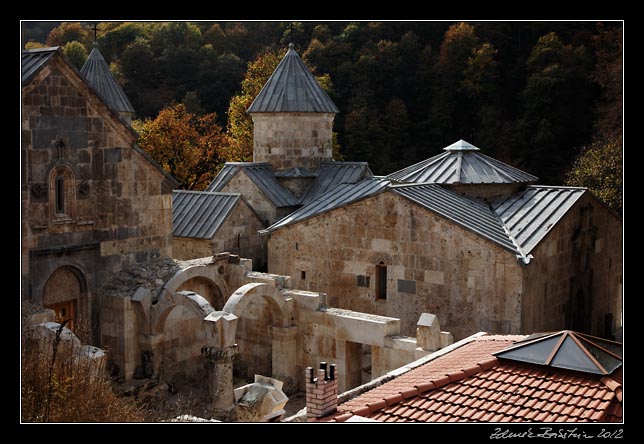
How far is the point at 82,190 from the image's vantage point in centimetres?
1498

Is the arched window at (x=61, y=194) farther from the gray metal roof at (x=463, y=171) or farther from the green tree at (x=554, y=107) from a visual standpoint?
the green tree at (x=554, y=107)

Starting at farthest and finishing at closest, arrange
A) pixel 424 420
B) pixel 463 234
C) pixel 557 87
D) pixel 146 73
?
1. pixel 146 73
2. pixel 557 87
3. pixel 463 234
4. pixel 424 420

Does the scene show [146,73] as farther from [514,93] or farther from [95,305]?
[95,305]

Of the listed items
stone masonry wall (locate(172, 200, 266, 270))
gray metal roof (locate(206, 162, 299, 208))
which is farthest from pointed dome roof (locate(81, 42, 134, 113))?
stone masonry wall (locate(172, 200, 266, 270))

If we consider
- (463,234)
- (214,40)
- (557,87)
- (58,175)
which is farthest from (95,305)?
(214,40)

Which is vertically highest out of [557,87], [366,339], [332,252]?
[557,87]

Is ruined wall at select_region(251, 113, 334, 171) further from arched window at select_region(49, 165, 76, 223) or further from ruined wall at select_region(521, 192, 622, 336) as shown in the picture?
arched window at select_region(49, 165, 76, 223)

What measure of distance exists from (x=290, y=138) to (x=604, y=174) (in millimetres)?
12361

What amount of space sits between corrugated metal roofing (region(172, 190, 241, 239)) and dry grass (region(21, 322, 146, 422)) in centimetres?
1068

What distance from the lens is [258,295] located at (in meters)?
15.9

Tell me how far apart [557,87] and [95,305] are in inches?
1301

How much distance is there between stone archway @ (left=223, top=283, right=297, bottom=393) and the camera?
15.7 m

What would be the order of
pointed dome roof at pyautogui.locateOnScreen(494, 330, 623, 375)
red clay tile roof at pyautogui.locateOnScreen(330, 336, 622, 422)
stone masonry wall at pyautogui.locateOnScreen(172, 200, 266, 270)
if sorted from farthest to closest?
stone masonry wall at pyautogui.locateOnScreen(172, 200, 266, 270)
pointed dome roof at pyautogui.locateOnScreen(494, 330, 623, 375)
red clay tile roof at pyautogui.locateOnScreen(330, 336, 622, 422)

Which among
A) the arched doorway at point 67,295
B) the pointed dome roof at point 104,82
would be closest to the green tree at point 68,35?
the pointed dome roof at point 104,82
